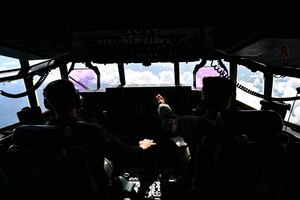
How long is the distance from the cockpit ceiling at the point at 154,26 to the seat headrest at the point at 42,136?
696 mm

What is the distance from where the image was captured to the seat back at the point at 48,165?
1.15m

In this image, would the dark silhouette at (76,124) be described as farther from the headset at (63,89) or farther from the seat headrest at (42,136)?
the seat headrest at (42,136)

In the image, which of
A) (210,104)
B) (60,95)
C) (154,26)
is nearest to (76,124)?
(60,95)

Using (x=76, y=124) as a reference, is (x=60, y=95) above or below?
above

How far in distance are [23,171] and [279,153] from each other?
1356 mm

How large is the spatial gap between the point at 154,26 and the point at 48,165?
4.02 ft

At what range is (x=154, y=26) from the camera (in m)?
1.80

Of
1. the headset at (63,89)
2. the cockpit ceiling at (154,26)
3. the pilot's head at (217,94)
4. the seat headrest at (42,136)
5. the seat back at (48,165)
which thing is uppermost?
the cockpit ceiling at (154,26)

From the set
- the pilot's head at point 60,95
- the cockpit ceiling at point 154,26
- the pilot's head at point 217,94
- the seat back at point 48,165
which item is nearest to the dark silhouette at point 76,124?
the pilot's head at point 60,95

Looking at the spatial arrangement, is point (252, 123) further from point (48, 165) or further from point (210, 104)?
point (48, 165)

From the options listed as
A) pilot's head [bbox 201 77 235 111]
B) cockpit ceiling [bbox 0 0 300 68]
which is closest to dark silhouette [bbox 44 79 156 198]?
cockpit ceiling [bbox 0 0 300 68]

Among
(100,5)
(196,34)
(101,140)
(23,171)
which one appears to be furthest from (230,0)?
(23,171)

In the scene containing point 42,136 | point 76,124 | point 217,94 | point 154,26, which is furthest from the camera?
point 154,26

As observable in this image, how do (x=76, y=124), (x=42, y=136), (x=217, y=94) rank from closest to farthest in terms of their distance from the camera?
(x=42, y=136)
(x=76, y=124)
(x=217, y=94)
